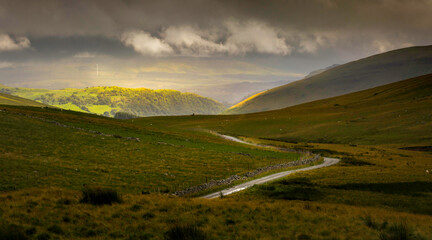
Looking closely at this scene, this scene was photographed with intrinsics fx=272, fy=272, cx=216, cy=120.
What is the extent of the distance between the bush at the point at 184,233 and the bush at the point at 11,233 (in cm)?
677

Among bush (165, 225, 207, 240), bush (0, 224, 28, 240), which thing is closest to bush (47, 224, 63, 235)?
bush (0, 224, 28, 240)

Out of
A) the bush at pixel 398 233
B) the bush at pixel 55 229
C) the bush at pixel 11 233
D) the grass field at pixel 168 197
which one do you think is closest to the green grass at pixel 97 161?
the grass field at pixel 168 197

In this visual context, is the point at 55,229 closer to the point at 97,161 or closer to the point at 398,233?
the point at 398,233

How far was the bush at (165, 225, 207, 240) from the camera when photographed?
13.6m

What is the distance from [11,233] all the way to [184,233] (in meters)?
8.10

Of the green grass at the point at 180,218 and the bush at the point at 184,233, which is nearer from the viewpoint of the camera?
the bush at the point at 184,233

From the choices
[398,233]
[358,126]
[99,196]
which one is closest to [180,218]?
[99,196]

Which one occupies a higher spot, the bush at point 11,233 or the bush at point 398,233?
the bush at point 11,233

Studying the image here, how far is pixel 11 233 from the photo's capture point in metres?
12.8

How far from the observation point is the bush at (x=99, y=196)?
67.5ft

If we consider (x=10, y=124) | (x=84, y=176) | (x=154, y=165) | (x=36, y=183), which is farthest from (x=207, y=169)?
(x=10, y=124)

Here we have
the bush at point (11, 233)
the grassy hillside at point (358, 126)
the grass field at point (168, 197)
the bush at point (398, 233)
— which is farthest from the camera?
the grassy hillside at point (358, 126)

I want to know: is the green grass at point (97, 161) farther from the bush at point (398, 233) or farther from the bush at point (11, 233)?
the bush at point (398, 233)

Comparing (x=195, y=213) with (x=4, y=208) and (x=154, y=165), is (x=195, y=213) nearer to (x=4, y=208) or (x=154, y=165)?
(x=4, y=208)
